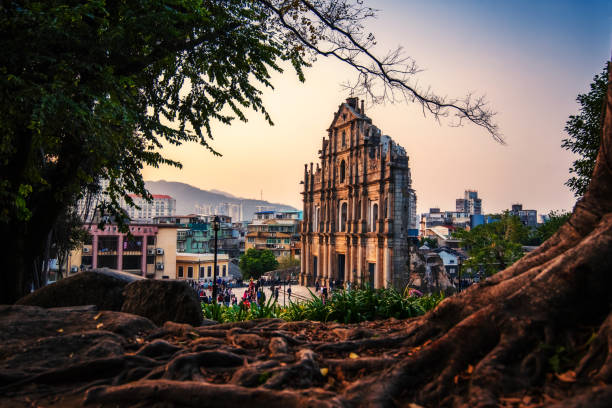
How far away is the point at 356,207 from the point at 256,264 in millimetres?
16465

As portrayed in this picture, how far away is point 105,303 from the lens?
23.7 feet

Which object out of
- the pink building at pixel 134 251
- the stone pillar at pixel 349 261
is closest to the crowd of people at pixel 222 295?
the pink building at pixel 134 251

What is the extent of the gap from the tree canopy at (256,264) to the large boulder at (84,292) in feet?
126

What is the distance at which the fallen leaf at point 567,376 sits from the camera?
2.62 meters

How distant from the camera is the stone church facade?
30.0 m

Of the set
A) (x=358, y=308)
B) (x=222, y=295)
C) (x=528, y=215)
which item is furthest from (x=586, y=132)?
(x=528, y=215)

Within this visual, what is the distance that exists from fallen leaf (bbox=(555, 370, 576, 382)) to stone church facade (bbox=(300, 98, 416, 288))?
2419 cm

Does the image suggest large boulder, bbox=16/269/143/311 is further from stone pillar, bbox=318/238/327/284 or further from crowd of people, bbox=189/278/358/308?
stone pillar, bbox=318/238/327/284

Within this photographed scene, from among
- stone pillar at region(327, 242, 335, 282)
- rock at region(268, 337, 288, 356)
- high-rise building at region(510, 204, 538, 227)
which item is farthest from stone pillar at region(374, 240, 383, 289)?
high-rise building at region(510, 204, 538, 227)

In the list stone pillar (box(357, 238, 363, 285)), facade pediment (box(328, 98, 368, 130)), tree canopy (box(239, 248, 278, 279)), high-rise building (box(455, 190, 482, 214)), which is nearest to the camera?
stone pillar (box(357, 238, 363, 285))

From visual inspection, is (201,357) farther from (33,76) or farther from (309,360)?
(33,76)

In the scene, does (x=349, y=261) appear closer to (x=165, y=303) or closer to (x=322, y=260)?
(x=322, y=260)

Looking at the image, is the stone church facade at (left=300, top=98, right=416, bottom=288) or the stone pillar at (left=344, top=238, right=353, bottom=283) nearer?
the stone church facade at (left=300, top=98, right=416, bottom=288)

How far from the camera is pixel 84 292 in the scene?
23.8 ft
